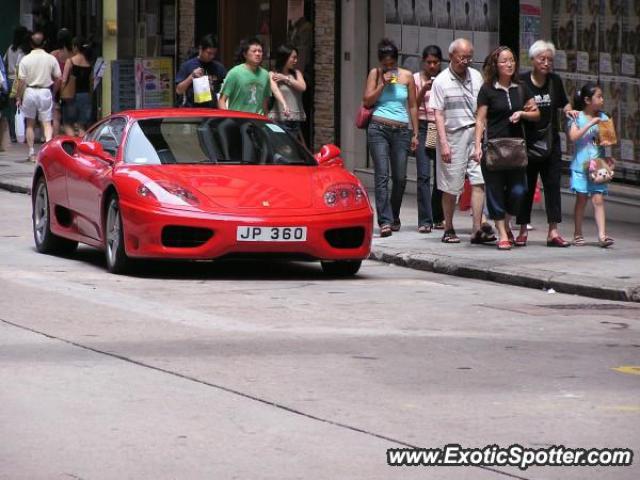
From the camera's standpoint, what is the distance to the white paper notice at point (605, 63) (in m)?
19.0

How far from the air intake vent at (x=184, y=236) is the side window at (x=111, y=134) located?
1.34 m

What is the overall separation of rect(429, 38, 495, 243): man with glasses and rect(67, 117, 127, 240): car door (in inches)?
118

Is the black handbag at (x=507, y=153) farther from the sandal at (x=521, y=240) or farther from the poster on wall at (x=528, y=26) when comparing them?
the poster on wall at (x=528, y=26)

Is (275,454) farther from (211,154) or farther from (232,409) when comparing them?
(211,154)

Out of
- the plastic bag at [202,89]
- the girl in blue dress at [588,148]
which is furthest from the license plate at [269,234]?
the plastic bag at [202,89]

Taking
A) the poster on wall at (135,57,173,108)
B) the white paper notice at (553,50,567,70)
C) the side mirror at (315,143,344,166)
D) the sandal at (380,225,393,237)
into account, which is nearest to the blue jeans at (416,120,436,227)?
the sandal at (380,225,393,237)

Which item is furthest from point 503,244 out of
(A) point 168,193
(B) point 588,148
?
(A) point 168,193

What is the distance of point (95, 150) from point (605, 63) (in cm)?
690

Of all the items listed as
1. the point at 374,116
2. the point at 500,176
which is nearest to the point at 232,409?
the point at 500,176

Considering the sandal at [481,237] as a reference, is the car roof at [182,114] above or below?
above

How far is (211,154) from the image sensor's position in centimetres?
1435

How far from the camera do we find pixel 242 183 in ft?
45.0

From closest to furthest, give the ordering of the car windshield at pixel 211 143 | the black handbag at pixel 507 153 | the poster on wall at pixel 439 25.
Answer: the car windshield at pixel 211 143, the black handbag at pixel 507 153, the poster on wall at pixel 439 25

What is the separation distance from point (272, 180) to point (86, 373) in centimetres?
500
